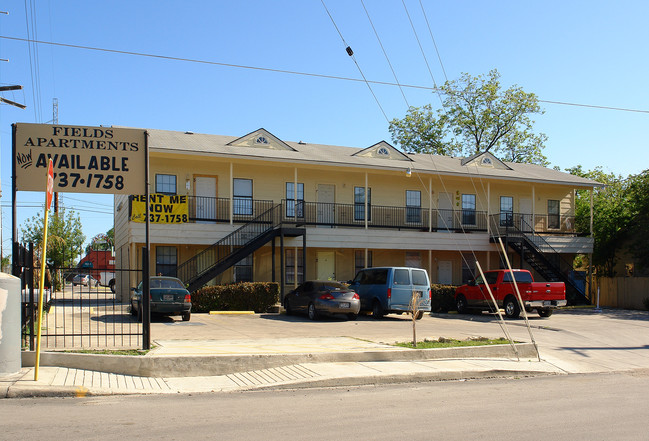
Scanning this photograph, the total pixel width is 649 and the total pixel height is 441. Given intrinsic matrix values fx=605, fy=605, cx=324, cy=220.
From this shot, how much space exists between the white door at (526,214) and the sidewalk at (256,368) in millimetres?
18958

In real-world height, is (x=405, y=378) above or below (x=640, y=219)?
below

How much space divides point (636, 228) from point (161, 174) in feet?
75.8

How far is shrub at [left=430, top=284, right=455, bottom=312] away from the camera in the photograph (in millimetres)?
25312

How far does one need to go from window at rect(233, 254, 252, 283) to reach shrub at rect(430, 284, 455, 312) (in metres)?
8.06

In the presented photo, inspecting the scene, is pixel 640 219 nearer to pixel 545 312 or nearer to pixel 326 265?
pixel 545 312

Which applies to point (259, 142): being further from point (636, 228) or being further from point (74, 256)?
point (74, 256)

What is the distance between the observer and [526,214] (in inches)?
1227

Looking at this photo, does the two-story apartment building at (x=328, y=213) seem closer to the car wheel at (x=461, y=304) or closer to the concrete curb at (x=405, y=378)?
the car wheel at (x=461, y=304)

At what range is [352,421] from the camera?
7320mm

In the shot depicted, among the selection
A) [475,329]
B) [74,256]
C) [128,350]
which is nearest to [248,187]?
[475,329]

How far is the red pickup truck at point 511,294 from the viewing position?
2205 centimetres

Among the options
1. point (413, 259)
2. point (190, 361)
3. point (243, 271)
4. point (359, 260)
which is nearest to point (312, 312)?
point (243, 271)

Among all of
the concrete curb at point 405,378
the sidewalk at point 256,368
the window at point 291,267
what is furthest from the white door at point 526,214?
the concrete curb at point 405,378

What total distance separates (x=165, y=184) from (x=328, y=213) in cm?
755
